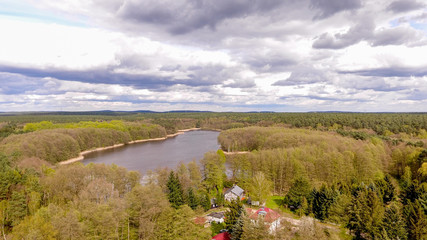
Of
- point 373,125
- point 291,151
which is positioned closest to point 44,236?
point 291,151

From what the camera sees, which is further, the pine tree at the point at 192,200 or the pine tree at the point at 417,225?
the pine tree at the point at 192,200

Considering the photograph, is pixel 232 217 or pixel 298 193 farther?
pixel 298 193

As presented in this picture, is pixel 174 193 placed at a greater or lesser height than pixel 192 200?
greater

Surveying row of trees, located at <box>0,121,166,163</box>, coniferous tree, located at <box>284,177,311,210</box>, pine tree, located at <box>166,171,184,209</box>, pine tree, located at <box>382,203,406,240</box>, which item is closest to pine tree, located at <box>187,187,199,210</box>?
pine tree, located at <box>166,171,184,209</box>

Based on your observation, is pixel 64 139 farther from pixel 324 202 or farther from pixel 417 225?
pixel 417 225

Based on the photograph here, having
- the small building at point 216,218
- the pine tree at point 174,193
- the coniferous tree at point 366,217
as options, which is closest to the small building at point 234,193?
the small building at point 216,218

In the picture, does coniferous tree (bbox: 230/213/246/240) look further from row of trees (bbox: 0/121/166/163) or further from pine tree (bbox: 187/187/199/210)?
row of trees (bbox: 0/121/166/163)

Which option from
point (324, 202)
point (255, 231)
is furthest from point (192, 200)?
point (324, 202)

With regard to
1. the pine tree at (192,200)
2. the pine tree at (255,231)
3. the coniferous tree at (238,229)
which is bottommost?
A: the pine tree at (192,200)

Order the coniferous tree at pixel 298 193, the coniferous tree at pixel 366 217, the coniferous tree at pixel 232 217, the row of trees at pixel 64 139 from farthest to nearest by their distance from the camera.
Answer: the row of trees at pixel 64 139 < the coniferous tree at pixel 298 193 < the coniferous tree at pixel 232 217 < the coniferous tree at pixel 366 217

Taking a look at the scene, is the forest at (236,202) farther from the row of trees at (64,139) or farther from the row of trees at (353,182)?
the row of trees at (64,139)
